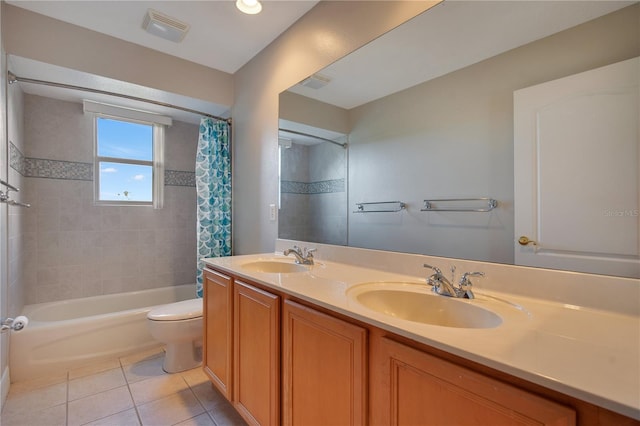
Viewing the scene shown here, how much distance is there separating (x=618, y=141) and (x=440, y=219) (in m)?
0.60

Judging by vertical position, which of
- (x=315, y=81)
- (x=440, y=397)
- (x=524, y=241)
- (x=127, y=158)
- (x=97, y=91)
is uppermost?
(x=97, y=91)

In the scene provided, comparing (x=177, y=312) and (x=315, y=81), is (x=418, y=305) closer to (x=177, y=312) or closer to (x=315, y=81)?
(x=315, y=81)

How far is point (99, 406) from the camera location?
5.65 ft

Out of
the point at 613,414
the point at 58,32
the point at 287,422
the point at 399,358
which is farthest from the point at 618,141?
the point at 58,32

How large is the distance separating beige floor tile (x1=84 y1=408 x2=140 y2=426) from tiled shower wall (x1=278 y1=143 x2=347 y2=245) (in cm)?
134

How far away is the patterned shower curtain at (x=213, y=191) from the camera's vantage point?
2674 millimetres

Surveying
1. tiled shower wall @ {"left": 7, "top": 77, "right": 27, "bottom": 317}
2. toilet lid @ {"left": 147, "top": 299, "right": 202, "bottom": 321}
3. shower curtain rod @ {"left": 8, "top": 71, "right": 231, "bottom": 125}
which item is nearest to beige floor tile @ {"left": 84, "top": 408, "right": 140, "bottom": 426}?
toilet lid @ {"left": 147, "top": 299, "right": 202, "bottom": 321}

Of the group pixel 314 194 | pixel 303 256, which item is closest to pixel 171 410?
pixel 303 256

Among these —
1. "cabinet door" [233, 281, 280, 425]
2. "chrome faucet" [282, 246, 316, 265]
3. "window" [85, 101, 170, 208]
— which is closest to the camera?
"cabinet door" [233, 281, 280, 425]

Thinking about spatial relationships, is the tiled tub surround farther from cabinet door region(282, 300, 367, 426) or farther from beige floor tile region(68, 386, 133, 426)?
beige floor tile region(68, 386, 133, 426)

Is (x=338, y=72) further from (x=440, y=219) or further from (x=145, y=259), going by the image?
(x=145, y=259)

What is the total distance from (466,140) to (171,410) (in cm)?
213

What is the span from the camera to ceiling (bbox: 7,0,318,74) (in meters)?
1.84

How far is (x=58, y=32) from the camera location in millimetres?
1970
